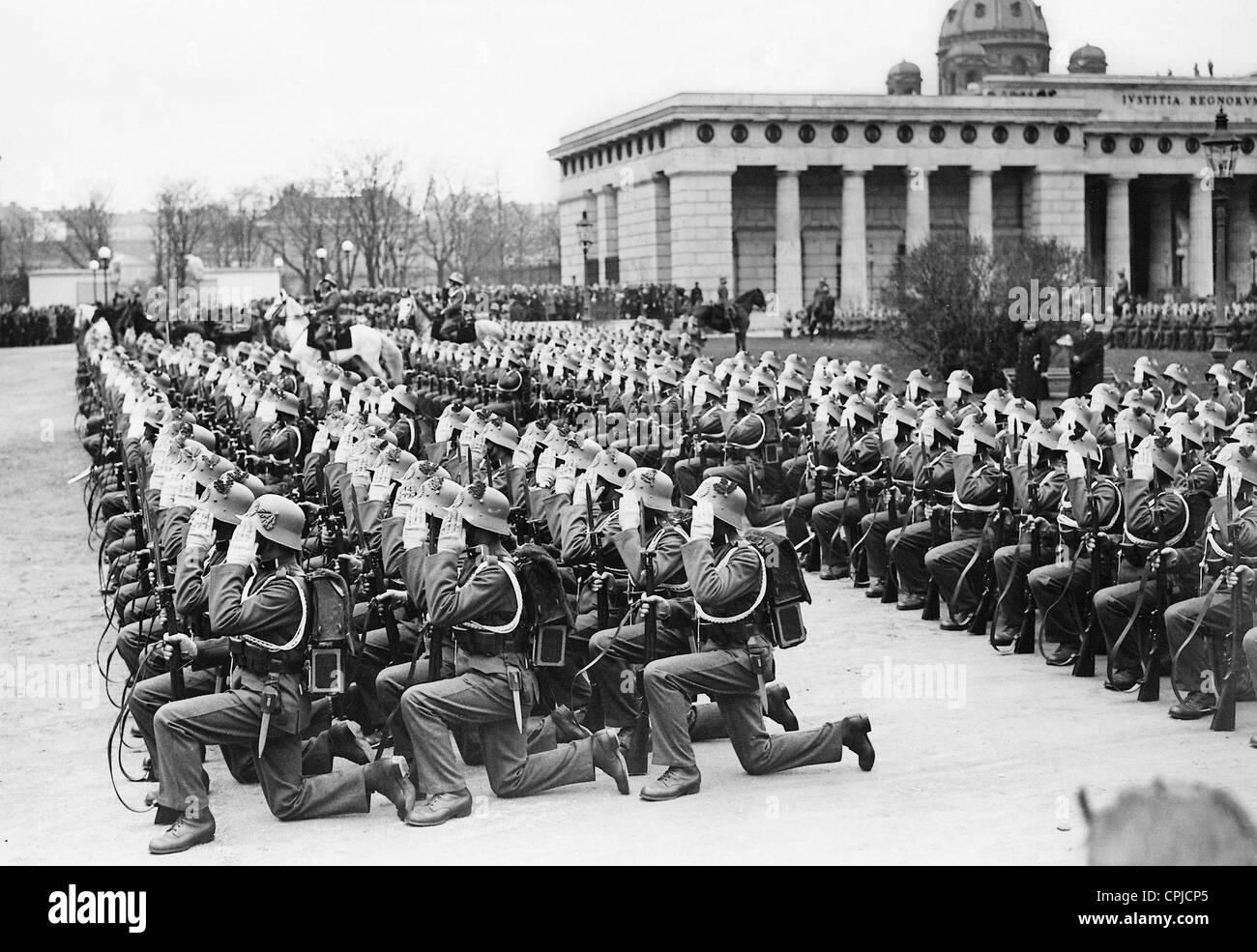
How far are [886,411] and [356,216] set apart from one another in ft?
191

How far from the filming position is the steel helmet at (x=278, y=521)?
9.28m

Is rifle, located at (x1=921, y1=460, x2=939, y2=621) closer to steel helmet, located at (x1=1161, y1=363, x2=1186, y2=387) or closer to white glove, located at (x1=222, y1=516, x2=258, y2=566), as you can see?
steel helmet, located at (x1=1161, y1=363, x2=1186, y2=387)

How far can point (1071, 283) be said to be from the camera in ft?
105

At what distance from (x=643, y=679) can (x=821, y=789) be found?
121cm

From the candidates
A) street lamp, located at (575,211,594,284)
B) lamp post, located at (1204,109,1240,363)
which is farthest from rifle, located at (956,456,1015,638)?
street lamp, located at (575,211,594,284)

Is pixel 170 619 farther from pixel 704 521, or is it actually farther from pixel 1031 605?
pixel 1031 605

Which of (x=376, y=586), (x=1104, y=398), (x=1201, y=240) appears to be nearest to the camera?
(x=376, y=586)

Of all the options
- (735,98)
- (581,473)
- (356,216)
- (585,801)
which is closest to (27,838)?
(585,801)

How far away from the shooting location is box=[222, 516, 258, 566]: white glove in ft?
30.5

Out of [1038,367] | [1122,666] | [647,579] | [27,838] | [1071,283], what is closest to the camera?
[27,838]

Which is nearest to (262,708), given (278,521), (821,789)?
(278,521)

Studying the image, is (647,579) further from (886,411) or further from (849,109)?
(849,109)

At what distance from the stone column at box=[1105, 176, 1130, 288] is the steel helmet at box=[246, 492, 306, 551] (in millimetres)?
60041

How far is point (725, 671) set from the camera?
→ 9.79 metres
